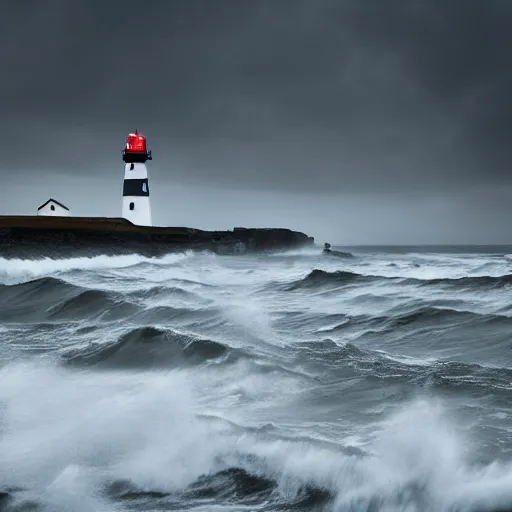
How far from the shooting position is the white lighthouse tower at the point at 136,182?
42.7 m

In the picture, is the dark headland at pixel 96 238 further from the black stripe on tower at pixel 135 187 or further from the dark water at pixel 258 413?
the dark water at pixel 258 413

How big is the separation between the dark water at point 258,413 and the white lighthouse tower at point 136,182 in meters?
33.7

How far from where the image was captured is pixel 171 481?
3523mm

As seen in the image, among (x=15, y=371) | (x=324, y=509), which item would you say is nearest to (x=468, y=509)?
(x=324, y=509)

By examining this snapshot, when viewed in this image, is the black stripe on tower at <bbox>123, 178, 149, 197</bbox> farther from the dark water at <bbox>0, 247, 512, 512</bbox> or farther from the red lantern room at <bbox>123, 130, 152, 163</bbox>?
the dark water at <bbox>0, 247, 512, 512</bbox>

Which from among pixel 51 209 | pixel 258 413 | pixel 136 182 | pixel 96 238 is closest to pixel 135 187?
pixel 136 182

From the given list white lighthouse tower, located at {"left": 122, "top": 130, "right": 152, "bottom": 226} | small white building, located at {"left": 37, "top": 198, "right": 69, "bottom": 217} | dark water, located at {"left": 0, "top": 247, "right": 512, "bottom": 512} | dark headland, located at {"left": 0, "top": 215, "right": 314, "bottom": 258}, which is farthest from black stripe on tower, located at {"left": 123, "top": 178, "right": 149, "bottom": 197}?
dark water, located at {"left": 0, "top": 247, "right": 512, "bottom": 512}

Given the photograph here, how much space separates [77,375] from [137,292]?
301 inches

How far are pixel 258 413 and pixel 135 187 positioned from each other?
130ft

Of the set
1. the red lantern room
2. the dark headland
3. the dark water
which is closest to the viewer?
the dark water

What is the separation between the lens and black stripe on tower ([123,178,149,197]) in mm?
42781

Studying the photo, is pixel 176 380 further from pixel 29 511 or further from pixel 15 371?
pixel 29 511

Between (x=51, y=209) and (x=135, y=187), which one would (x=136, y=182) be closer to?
(x=135, y=187)

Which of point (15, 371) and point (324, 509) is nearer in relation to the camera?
point (324, 509)
